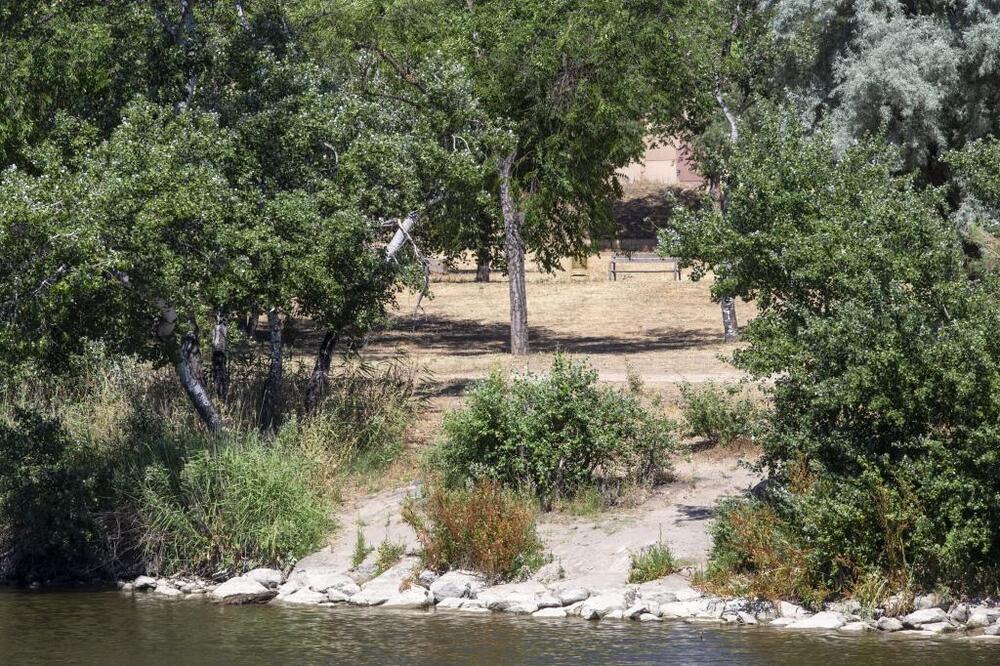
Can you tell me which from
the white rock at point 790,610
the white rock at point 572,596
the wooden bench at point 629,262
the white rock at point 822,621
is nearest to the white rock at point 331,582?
the white rock at point 572,596

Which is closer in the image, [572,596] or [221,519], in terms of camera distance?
[572,596]

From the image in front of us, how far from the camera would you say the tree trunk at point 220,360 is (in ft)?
67.5

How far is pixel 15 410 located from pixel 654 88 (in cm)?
1603

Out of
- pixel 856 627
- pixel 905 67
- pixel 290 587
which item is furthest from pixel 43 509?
pixel 905 67

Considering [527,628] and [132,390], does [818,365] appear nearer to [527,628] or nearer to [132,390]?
[527,628]

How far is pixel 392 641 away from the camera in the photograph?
1470 centimetres

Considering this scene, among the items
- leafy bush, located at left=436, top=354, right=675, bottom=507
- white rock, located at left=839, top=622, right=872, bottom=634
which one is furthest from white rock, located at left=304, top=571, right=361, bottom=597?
white rock, located at left=839, top=622, right=872, bottom=634

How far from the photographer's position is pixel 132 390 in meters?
20.9

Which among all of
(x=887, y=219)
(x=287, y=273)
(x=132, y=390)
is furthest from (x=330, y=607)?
(x=887, y=219)

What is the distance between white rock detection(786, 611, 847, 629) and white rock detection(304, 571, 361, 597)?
16.0ft

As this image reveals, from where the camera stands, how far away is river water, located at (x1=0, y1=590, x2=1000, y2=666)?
44.9 feet

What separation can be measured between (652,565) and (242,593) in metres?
4.48

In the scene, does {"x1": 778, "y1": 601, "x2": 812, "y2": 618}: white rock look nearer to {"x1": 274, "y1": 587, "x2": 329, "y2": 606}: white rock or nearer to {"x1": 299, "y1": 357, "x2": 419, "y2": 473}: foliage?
{"x1": 274, "y1": 587, "x2": 329, "y2": 606}: white rock

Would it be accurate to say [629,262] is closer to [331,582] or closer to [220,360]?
[220,360]
